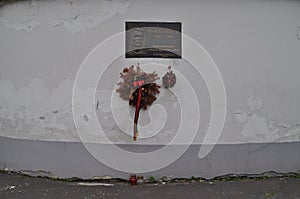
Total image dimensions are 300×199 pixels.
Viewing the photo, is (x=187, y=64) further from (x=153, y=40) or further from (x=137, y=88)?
(x=137, y=88)

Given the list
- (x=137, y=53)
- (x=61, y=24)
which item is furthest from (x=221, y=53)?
(x=61, y=24)

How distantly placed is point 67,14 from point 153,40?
5.08 ft

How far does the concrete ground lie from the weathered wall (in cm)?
71

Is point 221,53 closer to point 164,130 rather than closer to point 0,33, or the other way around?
point 164,130

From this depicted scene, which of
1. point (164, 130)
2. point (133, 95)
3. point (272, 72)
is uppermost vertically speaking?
point (272, 72)

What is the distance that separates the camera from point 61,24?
5.75 m

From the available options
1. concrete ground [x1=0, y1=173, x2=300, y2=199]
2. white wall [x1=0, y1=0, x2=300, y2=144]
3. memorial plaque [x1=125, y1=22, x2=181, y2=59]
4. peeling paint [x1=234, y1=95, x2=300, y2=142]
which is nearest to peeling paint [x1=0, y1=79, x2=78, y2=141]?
white wall [x1=0, y1=0, x2=300, y2=144]

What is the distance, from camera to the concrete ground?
5082 mm

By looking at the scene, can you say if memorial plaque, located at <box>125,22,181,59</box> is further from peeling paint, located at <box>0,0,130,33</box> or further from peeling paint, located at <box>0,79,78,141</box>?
peeling paint, located at <box>0,79,78,141</box>

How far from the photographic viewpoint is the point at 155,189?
5.34 metres

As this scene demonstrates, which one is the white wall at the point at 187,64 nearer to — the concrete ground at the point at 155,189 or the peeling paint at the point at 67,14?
the peeling paint at the point at 67,14

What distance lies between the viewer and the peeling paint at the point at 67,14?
561cm

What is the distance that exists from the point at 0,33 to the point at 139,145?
3.34 meters

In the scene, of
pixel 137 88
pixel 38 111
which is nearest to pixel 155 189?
pixel 137 88
